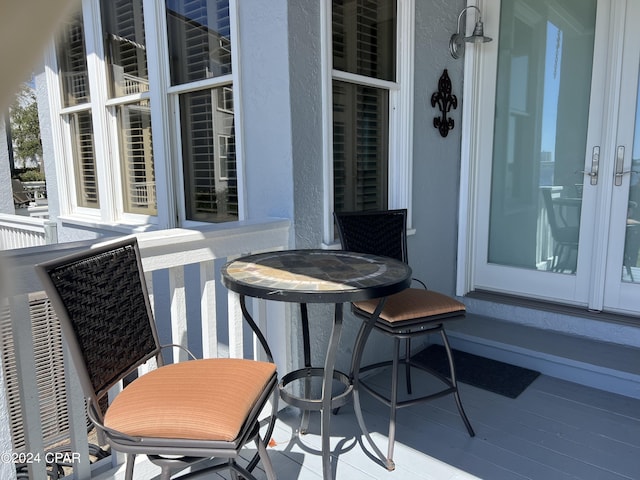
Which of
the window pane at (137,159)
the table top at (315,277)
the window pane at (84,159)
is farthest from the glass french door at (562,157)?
the window pane at (84,159)

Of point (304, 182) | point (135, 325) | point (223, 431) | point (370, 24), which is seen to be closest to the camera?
point (223, 431)

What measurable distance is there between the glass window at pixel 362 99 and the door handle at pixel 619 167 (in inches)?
55.8

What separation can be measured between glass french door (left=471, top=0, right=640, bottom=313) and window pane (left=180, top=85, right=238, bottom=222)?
6.03ft

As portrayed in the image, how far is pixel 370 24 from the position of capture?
2.72 metres

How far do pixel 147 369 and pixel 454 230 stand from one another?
242 centimetres

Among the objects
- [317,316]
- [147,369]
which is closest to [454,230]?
[317,316]

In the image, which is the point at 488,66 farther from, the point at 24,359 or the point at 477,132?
the point at 24,359

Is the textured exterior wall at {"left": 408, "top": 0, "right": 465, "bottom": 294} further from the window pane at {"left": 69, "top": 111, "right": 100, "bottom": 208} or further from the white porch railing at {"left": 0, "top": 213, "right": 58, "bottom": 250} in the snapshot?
the white porch railing at {"left": 0, "top": 213, "right": 58, "bottom": 250}

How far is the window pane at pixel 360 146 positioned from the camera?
2.62m

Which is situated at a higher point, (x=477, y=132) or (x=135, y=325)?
(x=477, y=132)

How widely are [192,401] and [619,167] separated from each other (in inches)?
112

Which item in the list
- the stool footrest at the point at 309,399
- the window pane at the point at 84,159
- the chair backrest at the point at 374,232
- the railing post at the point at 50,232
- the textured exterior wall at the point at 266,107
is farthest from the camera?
the railing post at the point at 50,232

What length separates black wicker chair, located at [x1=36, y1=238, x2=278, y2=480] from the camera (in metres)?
1.21

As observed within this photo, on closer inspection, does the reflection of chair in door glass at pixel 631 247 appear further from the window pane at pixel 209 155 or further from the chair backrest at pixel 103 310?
the chair backrest at pixel 103 310
